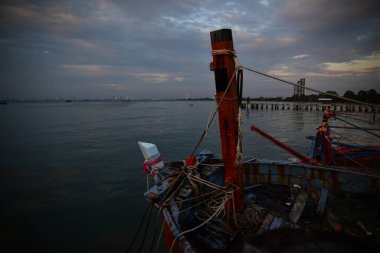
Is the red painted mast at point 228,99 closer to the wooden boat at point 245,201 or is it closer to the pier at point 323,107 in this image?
the wooden boat at point 245,201

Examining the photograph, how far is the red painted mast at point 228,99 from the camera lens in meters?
3.97

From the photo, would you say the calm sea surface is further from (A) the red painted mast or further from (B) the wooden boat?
(B) the wooden boat

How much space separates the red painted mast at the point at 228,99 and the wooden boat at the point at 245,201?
0.02m

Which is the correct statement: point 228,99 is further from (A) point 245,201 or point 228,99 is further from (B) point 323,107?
(B) point 323,107

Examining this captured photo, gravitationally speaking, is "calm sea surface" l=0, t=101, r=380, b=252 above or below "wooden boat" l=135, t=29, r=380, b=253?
below

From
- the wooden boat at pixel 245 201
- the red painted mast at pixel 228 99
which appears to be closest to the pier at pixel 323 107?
the wooden boat at pixel 245 201

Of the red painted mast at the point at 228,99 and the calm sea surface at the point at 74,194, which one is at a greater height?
the red painted mast at the point at 228,99

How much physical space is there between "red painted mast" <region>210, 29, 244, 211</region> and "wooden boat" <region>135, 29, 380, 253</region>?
0.06 ft

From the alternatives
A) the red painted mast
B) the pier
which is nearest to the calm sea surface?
the red painted mast

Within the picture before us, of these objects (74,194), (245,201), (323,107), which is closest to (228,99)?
(245,201)

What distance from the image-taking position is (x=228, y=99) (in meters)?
4.14

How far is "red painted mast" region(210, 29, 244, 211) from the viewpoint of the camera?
3.97 m

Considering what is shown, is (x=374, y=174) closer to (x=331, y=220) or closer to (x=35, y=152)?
(x=331, y=220)

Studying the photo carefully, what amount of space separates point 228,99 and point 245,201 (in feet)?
9.59
